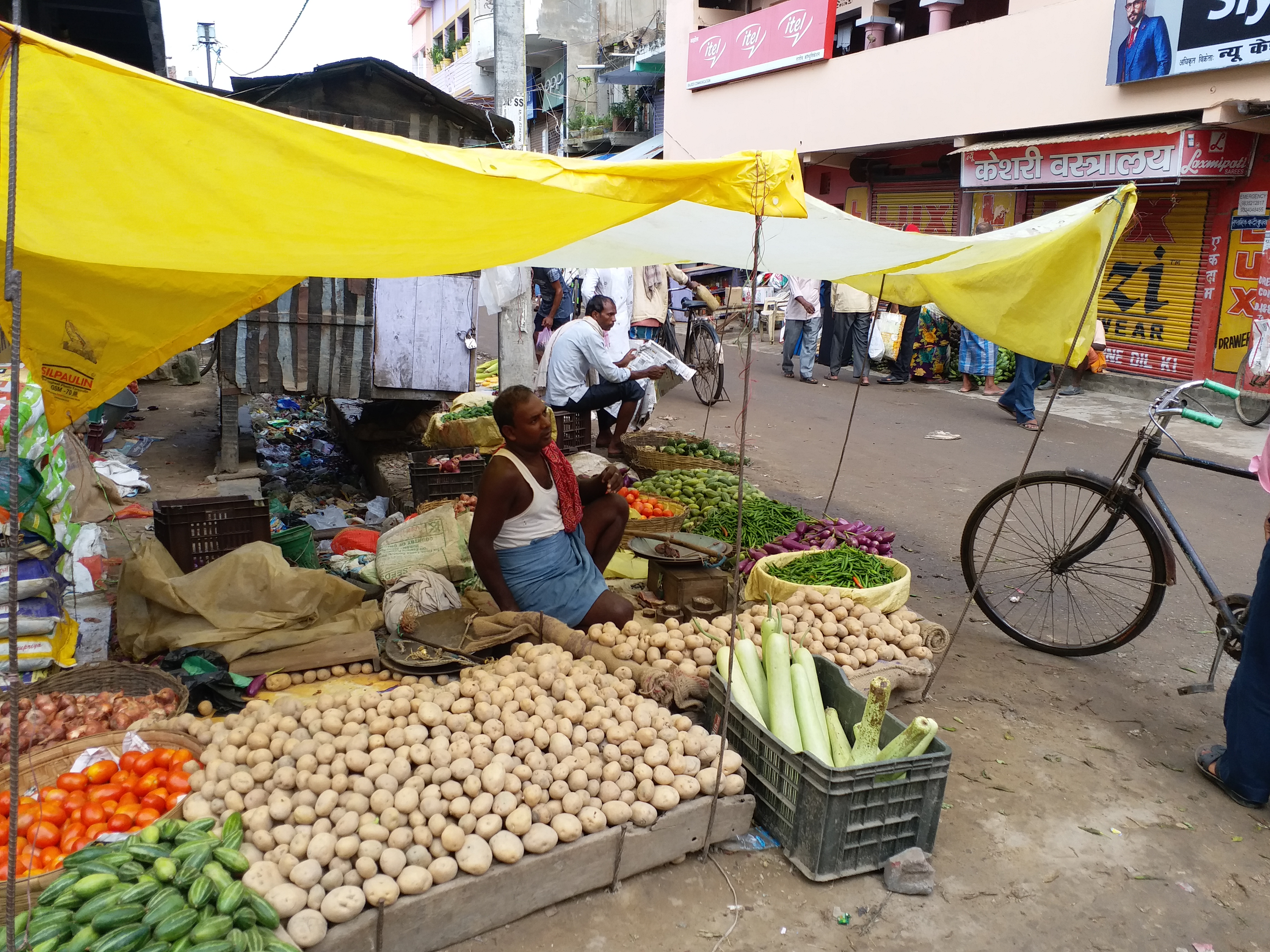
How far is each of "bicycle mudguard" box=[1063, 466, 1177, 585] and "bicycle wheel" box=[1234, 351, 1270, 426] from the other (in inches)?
273

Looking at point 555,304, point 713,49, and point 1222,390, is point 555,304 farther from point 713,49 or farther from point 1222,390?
point 713,49

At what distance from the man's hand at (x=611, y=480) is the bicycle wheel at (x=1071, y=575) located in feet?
6.26

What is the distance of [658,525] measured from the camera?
237 inches

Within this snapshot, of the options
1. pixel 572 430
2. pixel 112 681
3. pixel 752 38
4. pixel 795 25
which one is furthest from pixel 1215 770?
pixel 752 38

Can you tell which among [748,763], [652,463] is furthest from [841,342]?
[748,763]

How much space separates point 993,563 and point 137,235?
17.5 ft

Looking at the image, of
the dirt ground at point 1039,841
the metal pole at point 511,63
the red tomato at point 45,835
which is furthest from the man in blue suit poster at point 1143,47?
the red tomato at point 45,835

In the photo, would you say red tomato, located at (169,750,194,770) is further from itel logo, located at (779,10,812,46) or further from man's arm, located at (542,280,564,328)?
itel logo, located at (779,10,812,46)

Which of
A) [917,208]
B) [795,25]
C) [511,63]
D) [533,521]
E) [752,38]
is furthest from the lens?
[752,38]

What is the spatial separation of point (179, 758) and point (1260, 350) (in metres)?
11.7

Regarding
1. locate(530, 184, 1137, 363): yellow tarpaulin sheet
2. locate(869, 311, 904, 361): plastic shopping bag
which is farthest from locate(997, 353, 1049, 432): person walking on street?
locate(530, 184, 1137, 363): yellow tarpaulin sheet

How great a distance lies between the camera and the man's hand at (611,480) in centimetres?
482

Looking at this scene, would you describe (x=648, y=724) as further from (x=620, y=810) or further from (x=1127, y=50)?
(x=1127, y=50)

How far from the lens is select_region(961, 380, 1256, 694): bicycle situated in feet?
13.8
